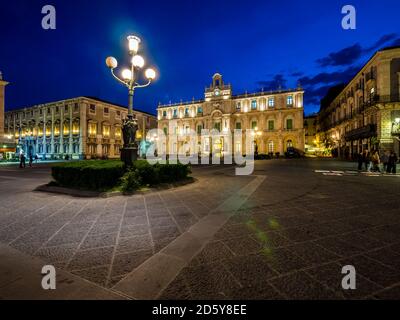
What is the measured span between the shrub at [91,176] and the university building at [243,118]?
131 ft

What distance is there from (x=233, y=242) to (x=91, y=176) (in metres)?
6.05

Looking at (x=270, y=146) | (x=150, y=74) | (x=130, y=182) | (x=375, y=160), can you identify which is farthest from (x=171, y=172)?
(x=270, y=146)

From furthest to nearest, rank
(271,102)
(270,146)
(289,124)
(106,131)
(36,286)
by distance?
(270,146) < (271,102) < (106,131) < (289,124) < (36,286)

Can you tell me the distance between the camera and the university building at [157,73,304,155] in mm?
46188

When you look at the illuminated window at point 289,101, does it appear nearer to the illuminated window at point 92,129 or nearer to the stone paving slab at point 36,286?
the illuminated window at point 92,129

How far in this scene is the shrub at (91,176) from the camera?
730cm

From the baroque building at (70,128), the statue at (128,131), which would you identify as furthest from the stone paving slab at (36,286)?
the baroque building at (70,128)

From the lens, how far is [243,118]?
50219 millimetres

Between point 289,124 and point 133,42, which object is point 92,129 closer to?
point 133,42

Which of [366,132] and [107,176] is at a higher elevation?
[366,132]

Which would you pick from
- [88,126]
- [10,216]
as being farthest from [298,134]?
[10,216]
